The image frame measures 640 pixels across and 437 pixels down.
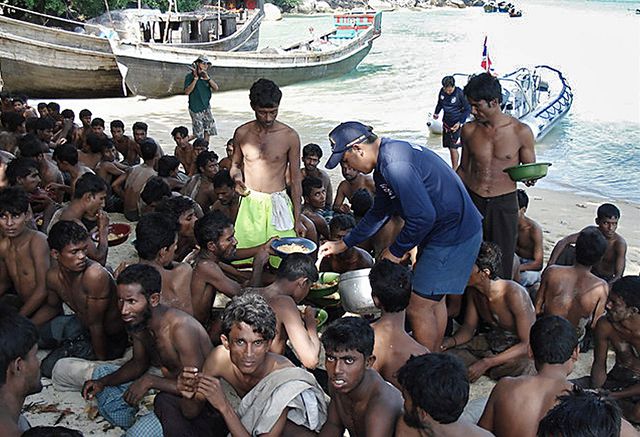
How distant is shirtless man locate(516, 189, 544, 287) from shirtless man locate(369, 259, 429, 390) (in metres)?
2.44

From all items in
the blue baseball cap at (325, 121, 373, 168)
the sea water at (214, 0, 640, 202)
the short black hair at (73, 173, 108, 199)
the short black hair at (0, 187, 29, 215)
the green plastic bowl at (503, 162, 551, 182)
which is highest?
the blue baseball cap at (325, 121, 373, 168)

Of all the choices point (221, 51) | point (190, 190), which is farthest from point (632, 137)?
point (190, 190)

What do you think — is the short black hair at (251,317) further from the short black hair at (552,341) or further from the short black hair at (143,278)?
the short black hair at (552,341)

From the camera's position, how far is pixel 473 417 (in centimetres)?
358

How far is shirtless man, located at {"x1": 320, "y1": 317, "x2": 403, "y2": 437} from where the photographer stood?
9.34 ft

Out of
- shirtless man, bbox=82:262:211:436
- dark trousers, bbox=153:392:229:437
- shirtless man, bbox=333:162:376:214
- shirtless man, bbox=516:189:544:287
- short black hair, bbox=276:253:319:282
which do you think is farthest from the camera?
shirtless man, bbox=333:162:376:214

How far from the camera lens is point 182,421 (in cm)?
335

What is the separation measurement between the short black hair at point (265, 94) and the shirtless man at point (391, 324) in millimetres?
1959

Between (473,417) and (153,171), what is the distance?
493 centimetres

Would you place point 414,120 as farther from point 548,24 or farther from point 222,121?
point 548,24

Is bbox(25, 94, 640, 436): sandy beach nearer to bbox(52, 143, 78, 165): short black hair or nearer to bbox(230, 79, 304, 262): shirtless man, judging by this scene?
bbox(52, 143, 78, 165): short black hair

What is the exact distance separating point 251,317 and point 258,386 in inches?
13.7

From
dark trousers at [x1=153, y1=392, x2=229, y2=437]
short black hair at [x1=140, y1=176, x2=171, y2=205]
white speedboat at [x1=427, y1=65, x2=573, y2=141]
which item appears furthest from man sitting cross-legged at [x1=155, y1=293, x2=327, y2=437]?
white speedboat at [x1=427, y1=65, x2=573, y2=141]

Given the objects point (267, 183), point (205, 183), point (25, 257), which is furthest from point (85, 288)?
point (205, 183)
